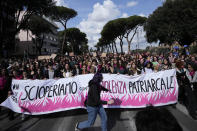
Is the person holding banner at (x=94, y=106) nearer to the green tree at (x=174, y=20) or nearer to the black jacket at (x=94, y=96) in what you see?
the black jacket at (x=94, y=96)

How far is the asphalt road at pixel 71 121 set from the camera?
4.15 m

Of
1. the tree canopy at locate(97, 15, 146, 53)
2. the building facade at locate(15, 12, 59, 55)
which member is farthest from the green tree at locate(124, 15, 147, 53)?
the building facade at locate(15, 12, 59, 55)

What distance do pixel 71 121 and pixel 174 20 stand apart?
33.9 m

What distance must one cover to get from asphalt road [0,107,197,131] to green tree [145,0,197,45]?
30.1m

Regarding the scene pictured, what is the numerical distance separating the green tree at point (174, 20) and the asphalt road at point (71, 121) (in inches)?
1184

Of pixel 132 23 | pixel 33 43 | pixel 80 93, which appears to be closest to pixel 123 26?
pixel 132 23

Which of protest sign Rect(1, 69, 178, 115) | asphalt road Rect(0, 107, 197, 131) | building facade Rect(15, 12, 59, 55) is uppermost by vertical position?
building facade Rect(15, 12, 59, 55)

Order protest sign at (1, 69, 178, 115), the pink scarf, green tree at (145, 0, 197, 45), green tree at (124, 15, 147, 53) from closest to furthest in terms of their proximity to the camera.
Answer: protest sign at (1, 69, 178, 115)
the pink scarf
green tree at (145, 0, 197, 45)
green tree at (124, 15, 147, 53)

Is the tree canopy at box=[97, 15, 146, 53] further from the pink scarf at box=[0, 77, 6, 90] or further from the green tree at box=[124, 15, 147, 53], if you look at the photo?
the pink scarf at box=[0, 77, 6, 90]

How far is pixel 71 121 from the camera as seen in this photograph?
15.7 ft

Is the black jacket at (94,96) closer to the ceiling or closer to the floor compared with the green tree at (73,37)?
closer to the floor

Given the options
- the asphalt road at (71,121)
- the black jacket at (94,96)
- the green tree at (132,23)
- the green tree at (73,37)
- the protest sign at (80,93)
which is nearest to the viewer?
the black jacket at (94,96)

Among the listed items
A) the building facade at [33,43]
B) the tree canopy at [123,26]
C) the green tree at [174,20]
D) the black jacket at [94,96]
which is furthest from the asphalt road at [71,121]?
the tree canopy at [123,26]

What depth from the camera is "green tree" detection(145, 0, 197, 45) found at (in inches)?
1176
